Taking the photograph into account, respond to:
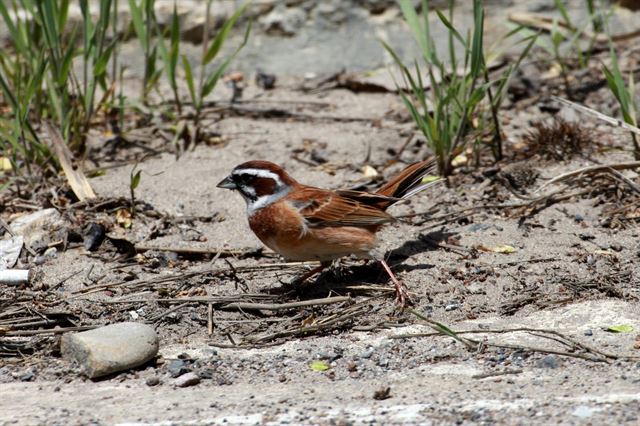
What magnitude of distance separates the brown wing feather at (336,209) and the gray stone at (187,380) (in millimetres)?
1444

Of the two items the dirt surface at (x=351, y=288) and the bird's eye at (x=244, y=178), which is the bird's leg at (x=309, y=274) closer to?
the dirt surface at (x=351, y=288)

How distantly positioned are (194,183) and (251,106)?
146 centimetres

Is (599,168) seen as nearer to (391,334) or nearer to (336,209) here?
(336,209)

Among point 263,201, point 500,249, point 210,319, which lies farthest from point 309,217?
point 500,249

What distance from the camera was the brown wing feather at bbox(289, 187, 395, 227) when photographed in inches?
228

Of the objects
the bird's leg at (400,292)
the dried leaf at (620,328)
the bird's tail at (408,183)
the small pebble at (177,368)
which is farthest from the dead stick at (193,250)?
the dried leaf at (620,328)

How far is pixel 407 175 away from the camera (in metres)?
6.14

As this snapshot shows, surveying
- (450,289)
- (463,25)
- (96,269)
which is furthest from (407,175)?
(463,25)

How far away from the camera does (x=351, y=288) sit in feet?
18.8

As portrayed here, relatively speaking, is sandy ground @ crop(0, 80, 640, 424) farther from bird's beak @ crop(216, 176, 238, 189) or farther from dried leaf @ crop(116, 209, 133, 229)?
bird's beak @ crop(216, 176, 238, 189)

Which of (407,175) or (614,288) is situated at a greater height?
(407,175)

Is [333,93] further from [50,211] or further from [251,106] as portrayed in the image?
[50,211]

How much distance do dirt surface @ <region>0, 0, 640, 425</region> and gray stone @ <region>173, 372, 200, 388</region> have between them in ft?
0.11

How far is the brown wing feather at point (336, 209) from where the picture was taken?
19.0 feet
